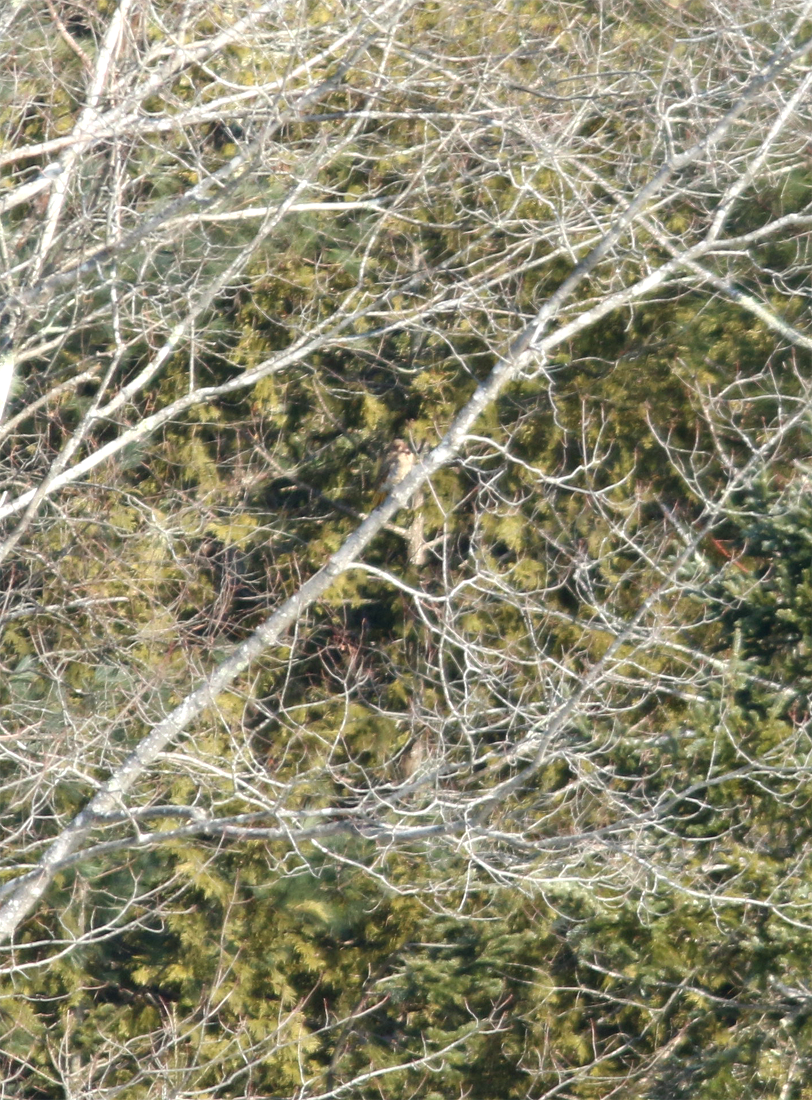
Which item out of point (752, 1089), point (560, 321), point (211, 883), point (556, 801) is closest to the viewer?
point (752, 1089)

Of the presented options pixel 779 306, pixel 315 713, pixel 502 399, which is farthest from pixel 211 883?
pixel 779 306

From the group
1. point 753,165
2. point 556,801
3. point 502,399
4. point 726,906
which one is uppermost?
point 753,165

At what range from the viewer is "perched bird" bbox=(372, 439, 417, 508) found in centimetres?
816

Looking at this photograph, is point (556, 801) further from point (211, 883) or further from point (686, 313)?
point (686, 313)

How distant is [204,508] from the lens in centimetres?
823

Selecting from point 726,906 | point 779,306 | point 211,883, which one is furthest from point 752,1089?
point 779,306

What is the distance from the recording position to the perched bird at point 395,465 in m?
8.16

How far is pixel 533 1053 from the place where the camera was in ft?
20.5

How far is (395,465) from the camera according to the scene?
820 cm

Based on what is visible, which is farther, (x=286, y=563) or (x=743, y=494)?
(x=286, y=563)

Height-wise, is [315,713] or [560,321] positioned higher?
[560,321]

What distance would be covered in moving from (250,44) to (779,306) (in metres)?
3.42

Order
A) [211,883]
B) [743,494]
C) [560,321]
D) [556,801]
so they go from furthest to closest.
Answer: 1. [560,321]
2. [211,883]
3. [556,801]
4. [743,494]

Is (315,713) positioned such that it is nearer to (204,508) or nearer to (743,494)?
(204,508)
